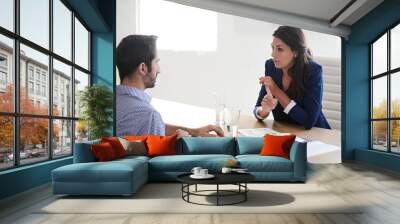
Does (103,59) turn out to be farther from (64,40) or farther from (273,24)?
(273,24)

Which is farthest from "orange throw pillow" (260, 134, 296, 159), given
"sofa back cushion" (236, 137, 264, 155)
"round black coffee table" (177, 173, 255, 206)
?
"round black coffee table" (177, 173, 255, 206)

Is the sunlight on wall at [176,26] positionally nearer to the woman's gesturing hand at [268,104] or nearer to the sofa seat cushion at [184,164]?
the woman's gesturing hand at [268,104]

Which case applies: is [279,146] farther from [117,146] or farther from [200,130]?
[200,130]

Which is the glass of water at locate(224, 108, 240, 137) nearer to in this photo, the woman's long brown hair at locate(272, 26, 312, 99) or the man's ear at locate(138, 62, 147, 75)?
the woman's long brown hair at locate(272, 26, 312, 99)

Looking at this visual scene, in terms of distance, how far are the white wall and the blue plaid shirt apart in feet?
1.15

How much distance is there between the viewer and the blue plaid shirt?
8945 millimetres

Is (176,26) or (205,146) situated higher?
(176,26)

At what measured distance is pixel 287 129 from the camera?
30.3ft

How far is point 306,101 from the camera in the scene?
9250 millimetres

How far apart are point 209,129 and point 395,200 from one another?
16.5 ft

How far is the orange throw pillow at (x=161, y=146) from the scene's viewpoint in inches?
257

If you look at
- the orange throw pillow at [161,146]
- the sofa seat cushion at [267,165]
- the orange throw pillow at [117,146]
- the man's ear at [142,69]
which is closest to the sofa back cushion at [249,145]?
the sofa seat cushion at [267,165]

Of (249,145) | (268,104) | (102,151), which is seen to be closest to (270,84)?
(268,104)

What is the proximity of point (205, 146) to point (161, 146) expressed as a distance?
2.54 feet
